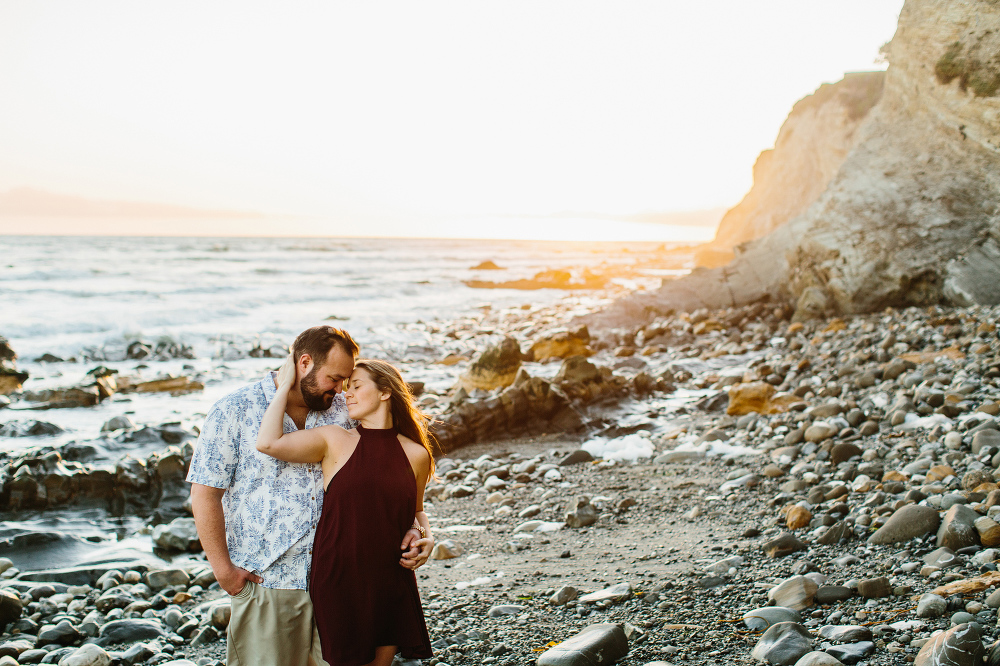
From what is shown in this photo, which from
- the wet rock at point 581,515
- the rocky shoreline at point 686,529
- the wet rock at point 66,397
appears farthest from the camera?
the wet rock at point 66,397

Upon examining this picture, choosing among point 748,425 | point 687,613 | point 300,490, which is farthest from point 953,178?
point 300,490

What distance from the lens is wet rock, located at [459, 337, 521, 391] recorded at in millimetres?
10664

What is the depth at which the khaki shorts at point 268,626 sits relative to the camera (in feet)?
9.00

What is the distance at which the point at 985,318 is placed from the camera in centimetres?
949

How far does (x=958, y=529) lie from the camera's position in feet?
13.0

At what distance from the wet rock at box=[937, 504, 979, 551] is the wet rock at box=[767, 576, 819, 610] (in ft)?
2.95

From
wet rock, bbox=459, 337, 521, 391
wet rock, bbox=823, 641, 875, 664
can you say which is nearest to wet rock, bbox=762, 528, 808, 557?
wet rock, bbox=823, 641, 875, 664

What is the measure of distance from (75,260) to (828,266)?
47733 mm

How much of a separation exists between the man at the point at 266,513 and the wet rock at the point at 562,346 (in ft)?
34.4

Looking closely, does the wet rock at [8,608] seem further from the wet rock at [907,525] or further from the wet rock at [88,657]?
the wet rock at [907,525]

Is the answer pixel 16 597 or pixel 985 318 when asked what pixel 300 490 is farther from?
pixel 985 318

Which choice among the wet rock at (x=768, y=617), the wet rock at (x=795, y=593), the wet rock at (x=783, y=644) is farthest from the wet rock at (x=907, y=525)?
the wet rock at (x=783, y=644)

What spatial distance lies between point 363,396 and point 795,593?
2.72 m

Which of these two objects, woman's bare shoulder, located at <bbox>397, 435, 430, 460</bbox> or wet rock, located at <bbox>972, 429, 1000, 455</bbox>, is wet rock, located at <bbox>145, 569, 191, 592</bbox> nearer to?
woman's bare shoulder, located at <bbox>397, 435, 430, 460</bbox>
